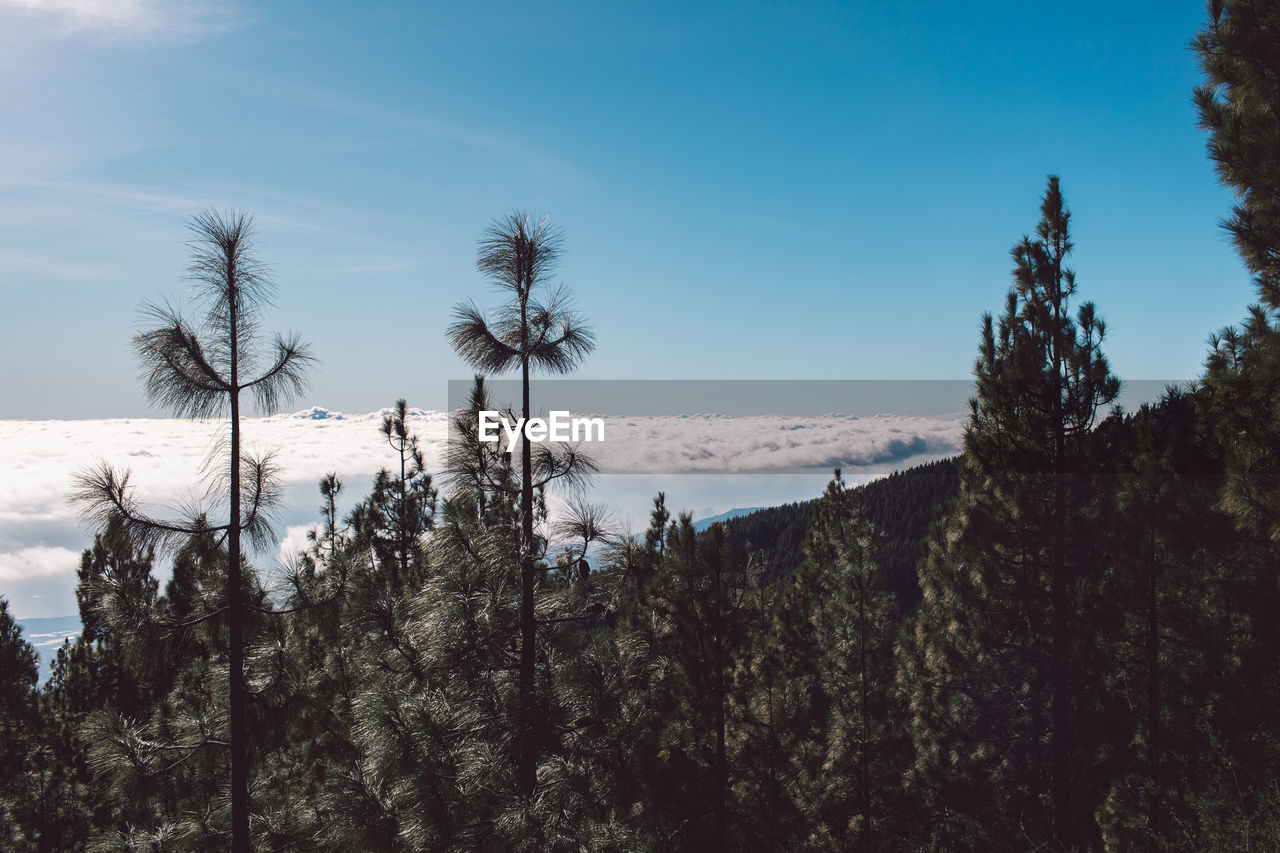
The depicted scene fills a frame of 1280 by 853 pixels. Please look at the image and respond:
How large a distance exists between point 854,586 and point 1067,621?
679cm

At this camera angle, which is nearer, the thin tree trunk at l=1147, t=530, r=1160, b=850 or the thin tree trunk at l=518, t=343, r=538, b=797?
the thin tree trunk at l=518, t=343, r=538, b=797

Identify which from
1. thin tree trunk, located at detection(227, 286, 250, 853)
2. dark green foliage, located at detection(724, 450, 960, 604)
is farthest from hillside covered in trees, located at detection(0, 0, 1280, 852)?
dark green foliage, located at detection(724, 450, 960, 604)

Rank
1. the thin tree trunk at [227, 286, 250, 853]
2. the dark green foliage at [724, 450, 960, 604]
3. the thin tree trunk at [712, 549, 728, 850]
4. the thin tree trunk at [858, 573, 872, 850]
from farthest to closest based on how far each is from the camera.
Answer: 1. the dark green foliage at [724, 450, 960, 604]
2. the thin tree trunk at [858, 573, 872, 850]
3. the thin tree trunk at [712, 549, 728, 850]
4. the thin tree trunk at [227, 286, 250, 853]

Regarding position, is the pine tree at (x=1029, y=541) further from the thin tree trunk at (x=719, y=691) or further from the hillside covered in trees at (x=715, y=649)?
the thin tree trunk at (x=719, y=691)

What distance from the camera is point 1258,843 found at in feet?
23.8

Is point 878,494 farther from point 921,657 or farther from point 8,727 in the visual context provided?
point 8,727

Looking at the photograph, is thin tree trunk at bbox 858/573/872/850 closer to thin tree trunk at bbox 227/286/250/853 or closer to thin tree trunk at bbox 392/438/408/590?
thin tree trunk at bbox 392/438/408/590

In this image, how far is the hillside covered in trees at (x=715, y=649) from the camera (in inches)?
273

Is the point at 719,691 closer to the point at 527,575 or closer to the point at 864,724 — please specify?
the point at 864,724

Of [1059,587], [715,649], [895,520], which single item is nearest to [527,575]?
[715,649]

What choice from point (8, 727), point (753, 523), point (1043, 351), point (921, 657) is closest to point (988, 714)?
point (921, 657)

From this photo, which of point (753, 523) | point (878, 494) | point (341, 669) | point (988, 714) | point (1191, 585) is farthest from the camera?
point (753, 523)

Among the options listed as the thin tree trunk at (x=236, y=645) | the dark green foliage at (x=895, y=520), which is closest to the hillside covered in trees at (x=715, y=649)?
the thin tree trunk at (x=236, y=645)

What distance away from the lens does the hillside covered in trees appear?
22.7ft
